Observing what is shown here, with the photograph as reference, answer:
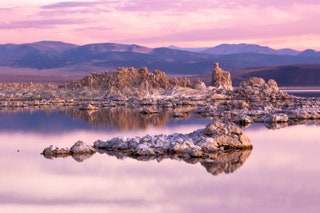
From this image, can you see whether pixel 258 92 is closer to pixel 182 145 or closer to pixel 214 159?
pixel 182 145

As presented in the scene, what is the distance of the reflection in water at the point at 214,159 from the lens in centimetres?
1750

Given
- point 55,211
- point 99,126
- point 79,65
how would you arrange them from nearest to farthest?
point 55,211 → point 99,126 → point 79,65

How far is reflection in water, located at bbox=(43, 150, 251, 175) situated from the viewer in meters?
17.5

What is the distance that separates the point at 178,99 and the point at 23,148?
103 feet

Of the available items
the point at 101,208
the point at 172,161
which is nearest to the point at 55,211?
the point at 101,208

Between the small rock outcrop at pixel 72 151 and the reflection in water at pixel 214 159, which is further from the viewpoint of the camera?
the small rock outcrop at pixel 72 151

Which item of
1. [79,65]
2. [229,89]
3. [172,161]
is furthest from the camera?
[79,65]

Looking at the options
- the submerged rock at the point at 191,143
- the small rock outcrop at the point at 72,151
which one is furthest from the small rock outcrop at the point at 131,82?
the small rock outcrop at the point at 72,151

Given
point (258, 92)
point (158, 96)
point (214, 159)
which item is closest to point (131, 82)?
point (158, 96)

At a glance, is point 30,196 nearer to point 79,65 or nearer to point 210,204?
point 210,204

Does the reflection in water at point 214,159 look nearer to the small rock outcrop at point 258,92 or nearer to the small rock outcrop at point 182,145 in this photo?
the small rock outcrop at point 182,145

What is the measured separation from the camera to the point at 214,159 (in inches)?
742

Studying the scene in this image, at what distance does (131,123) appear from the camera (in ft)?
102

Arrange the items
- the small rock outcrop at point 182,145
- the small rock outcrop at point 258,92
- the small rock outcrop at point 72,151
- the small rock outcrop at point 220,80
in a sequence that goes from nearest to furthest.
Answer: the small rock outcrop at point 182,145, the small rock outcrop at point 72,151, the small rock outcrop at point 258,92, the small rock outcrop at point 220,80
